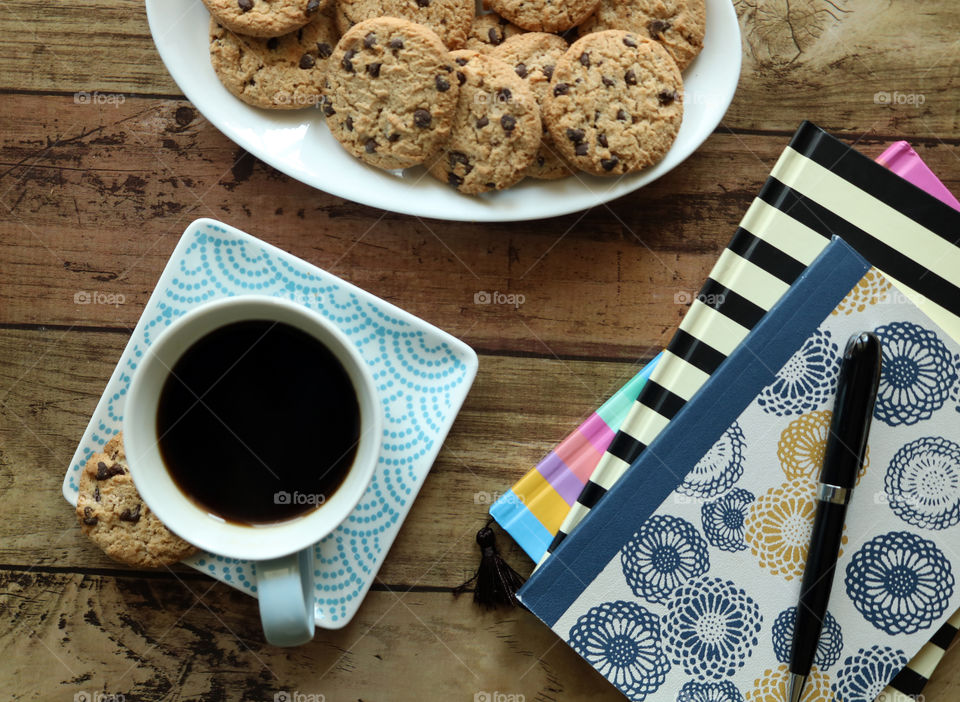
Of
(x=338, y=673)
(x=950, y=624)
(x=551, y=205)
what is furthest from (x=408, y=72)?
(x=950, y=624)

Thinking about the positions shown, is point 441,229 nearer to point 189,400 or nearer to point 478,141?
point 478,141

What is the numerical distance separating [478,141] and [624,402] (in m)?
0.40

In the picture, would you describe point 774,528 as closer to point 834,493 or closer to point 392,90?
point 834,493

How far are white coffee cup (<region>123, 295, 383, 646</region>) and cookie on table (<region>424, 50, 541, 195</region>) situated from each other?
12.6 inches

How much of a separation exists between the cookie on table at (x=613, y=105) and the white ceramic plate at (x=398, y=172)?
0.10 feet

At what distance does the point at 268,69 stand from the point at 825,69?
2.57 feet

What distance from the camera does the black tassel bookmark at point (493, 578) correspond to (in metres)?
1.03

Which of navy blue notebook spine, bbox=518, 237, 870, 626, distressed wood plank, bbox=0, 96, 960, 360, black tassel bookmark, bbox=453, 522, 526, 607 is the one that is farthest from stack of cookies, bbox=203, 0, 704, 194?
black tassel bookmark, bbox=453, 522, 526, 607

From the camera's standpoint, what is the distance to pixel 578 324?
42.0 inches

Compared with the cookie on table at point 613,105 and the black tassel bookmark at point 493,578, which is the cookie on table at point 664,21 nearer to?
the cookie on table at point 613,105

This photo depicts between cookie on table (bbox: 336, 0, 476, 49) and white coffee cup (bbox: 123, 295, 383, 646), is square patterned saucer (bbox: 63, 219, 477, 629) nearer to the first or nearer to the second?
white coffee cup (bbox: 123, 295, 383, 646)

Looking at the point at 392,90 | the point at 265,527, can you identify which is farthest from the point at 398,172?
the point at 265,527

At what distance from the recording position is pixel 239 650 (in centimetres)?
104

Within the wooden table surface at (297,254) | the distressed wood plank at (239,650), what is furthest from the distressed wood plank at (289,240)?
the distressed wood plank at (239,650)
